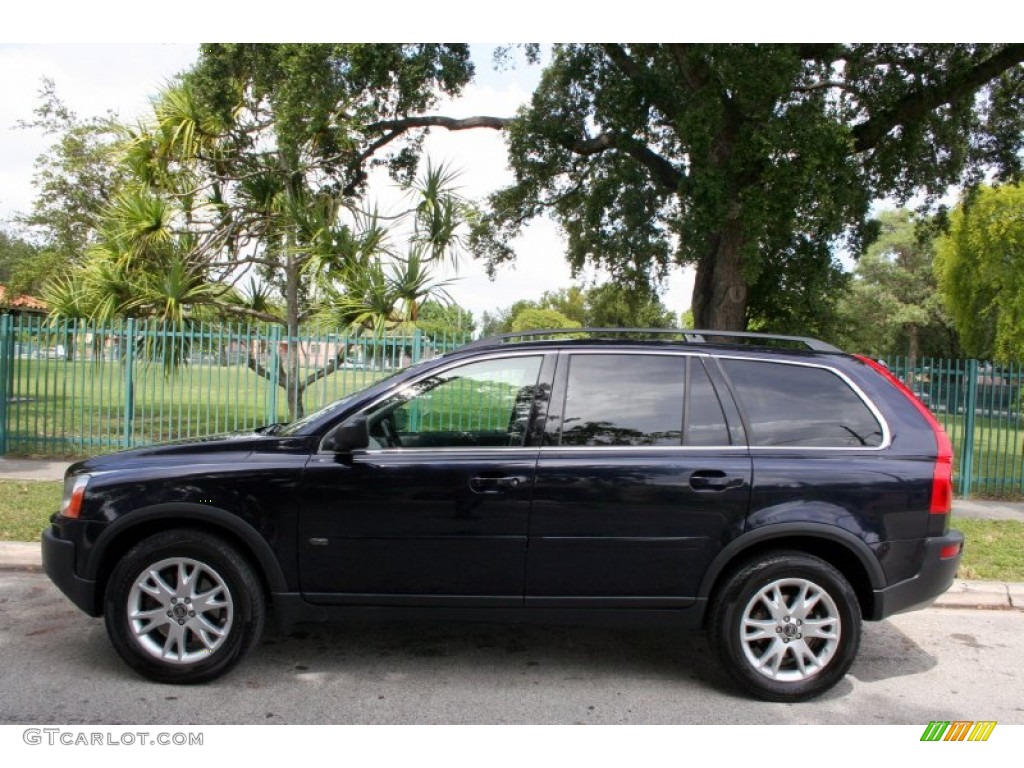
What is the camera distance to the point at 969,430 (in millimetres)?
10477

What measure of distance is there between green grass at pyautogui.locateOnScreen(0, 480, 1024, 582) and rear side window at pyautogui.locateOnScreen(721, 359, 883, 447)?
10.1ft

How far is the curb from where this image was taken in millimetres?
5875

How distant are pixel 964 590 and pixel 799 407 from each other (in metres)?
3.02

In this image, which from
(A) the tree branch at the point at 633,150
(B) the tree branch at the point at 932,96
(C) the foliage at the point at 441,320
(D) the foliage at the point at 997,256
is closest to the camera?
(C) the foliage at the point at 441,320

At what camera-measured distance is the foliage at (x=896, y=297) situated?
44250mm

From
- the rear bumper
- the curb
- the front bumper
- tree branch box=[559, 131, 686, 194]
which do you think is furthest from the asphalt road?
tree branch box=[559, 131, 686, 194]

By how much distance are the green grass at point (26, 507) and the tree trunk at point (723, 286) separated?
32.7 ft

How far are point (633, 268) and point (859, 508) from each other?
14992mm

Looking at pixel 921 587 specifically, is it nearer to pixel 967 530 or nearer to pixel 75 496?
pixel 75 496

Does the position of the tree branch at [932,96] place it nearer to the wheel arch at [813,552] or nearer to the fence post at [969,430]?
the fence post at [969,430]

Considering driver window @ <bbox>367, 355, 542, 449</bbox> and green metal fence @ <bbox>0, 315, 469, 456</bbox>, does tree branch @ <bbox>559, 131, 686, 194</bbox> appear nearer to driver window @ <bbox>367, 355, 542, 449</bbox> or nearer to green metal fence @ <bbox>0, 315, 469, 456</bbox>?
green metal fence @ <bbox>0, 315, 469, 456</bbox>
